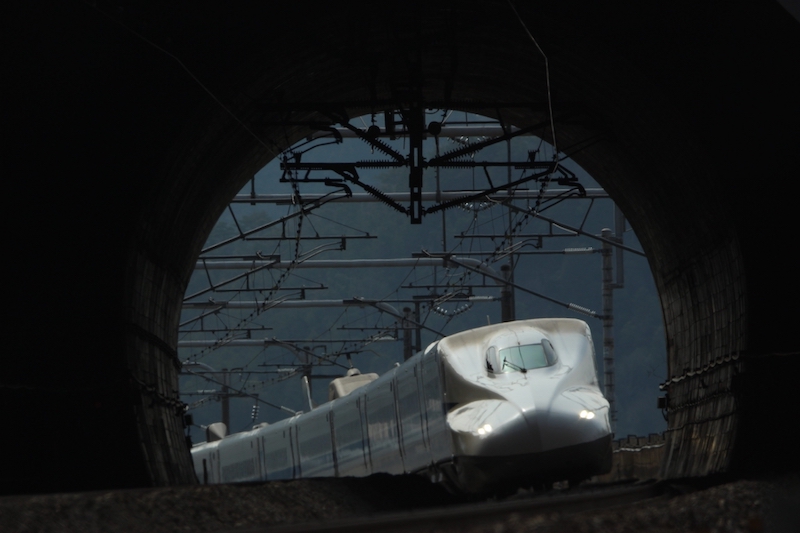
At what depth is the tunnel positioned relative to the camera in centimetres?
1183

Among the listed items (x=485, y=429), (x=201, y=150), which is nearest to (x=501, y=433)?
(x=485, y=429)

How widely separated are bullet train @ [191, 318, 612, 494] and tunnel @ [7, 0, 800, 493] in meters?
1.79

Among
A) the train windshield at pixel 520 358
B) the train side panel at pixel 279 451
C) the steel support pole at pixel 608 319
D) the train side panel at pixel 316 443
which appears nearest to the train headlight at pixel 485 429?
the train windshield at pixel 520 358

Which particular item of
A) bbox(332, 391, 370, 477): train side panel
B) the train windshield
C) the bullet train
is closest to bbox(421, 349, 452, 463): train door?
the bullet train

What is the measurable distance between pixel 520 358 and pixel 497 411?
132 cm

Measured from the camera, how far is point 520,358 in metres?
16.1

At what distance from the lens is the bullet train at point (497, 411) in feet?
48.5

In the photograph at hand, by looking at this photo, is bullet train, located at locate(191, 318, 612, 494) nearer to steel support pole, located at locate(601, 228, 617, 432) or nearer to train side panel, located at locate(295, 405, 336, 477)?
train side panel, located at locate(295, 405, 336, 477)

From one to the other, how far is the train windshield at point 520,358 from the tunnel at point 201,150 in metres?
2.63

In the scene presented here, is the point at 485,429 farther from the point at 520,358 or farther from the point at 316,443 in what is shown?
the point at 316,443

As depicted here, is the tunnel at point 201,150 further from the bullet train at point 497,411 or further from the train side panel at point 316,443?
the train side panel at point 316,443

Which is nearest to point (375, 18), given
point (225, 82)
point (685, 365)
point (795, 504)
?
point (225, 82)

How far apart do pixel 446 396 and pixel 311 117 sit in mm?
4603

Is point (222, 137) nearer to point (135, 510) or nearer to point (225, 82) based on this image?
point (225, 82)
